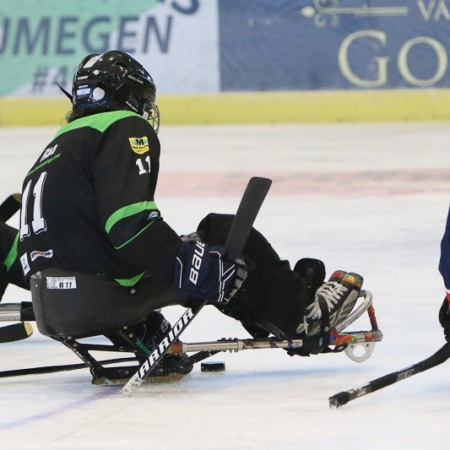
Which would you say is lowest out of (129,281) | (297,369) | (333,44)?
(297,369)

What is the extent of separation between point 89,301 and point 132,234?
0.82 feet

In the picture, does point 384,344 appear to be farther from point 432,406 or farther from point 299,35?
point 299,35

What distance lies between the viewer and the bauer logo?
122 inches

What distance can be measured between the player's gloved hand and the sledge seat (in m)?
0.17

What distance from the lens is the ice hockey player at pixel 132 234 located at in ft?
9.99

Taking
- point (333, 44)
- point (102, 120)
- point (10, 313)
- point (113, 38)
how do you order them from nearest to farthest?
1. point (102, 120)
2. point (10, 313)
3. point (333, 44)
4. point (113, 38)

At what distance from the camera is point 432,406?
3004 millimetres

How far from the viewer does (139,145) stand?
3.11 metres

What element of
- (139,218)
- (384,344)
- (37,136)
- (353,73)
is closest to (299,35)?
(353,73)

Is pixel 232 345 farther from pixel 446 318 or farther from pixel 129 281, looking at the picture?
pixel 446 318

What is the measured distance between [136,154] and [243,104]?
26.1 ft

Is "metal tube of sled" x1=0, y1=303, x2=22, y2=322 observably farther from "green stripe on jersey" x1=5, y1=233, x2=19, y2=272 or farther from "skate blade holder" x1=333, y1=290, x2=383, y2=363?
"skate blade holder" x1=333, y1=290, x2=383, y2=363

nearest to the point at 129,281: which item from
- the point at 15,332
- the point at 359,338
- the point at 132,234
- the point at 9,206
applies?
the point at 132,234

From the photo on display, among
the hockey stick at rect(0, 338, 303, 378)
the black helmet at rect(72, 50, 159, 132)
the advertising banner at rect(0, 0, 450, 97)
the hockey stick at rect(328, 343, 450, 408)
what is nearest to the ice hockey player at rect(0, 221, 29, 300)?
the hockey stick at rect(0, 338, 303, 378)
